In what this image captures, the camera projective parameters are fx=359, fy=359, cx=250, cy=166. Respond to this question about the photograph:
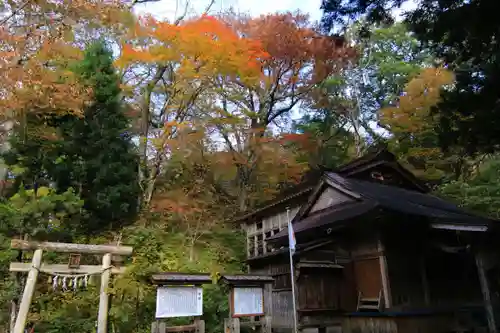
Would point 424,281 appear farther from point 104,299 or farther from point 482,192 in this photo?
point 482,192

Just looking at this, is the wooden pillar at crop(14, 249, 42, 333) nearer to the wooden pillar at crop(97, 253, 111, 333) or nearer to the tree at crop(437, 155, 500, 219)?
the wooden pillar at crop(97, 253, 111, 333)

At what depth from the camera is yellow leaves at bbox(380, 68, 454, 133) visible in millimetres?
23406

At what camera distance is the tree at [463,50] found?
6.96 meters

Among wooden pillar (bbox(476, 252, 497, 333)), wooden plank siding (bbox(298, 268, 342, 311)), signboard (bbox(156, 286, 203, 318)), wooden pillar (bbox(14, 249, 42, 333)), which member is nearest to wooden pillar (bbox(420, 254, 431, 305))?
wooden pillar (bbox(476, 252, 497, 333))

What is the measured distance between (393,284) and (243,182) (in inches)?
643

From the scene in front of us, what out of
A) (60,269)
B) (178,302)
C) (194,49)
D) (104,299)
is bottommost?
(178,302)

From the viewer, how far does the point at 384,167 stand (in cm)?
1622

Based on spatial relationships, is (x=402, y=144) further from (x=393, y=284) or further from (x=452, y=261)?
(x=393, y=284)

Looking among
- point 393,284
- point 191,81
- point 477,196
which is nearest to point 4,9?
point 191,81

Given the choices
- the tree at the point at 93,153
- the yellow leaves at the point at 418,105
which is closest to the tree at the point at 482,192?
the yellow leaves at the point at 418,105

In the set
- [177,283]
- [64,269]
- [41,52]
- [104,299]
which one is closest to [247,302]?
[177,283]

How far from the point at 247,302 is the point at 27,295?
623cm

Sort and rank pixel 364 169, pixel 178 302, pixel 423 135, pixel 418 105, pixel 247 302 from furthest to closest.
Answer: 1. pixel 418 105
2. pixel 423 135
3. pixel 364 169
4. pixel 247 302
5. pixel 178 302

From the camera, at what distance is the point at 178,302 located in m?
9.28
